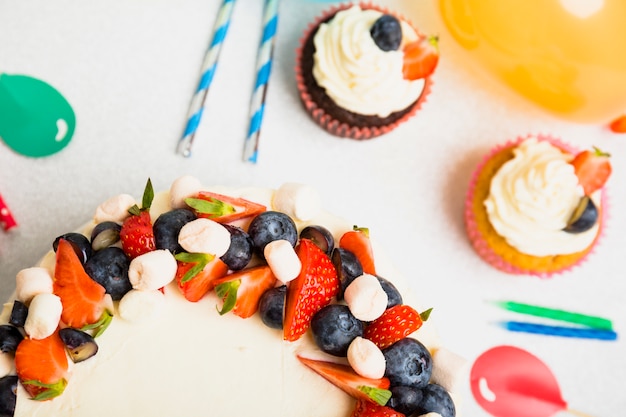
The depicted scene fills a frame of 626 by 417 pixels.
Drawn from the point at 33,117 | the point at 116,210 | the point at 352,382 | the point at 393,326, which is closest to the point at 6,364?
the point at 116,210

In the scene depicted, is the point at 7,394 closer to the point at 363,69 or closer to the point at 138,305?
the point at 138,305

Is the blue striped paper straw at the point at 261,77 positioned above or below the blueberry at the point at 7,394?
above

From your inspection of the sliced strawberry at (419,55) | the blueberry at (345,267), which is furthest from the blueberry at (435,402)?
the sliced strawberry at (419,55)

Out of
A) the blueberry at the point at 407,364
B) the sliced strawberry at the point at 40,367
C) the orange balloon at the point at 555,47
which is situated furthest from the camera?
the orange balloon at the point at 555,47

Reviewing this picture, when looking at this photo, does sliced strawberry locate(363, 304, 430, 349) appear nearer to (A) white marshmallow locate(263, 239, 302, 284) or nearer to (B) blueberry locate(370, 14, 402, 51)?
(A) white marshmallow locate(263, 239, 302, 284)

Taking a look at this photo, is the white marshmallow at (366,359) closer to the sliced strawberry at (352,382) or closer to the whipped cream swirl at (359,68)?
the sliced strawberry at (352,382)

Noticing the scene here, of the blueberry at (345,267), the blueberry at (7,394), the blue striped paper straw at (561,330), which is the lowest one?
the blueberry at (7,394)

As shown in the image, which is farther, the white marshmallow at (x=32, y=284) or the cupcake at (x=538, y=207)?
the cupcake at (x=538, y=207)
